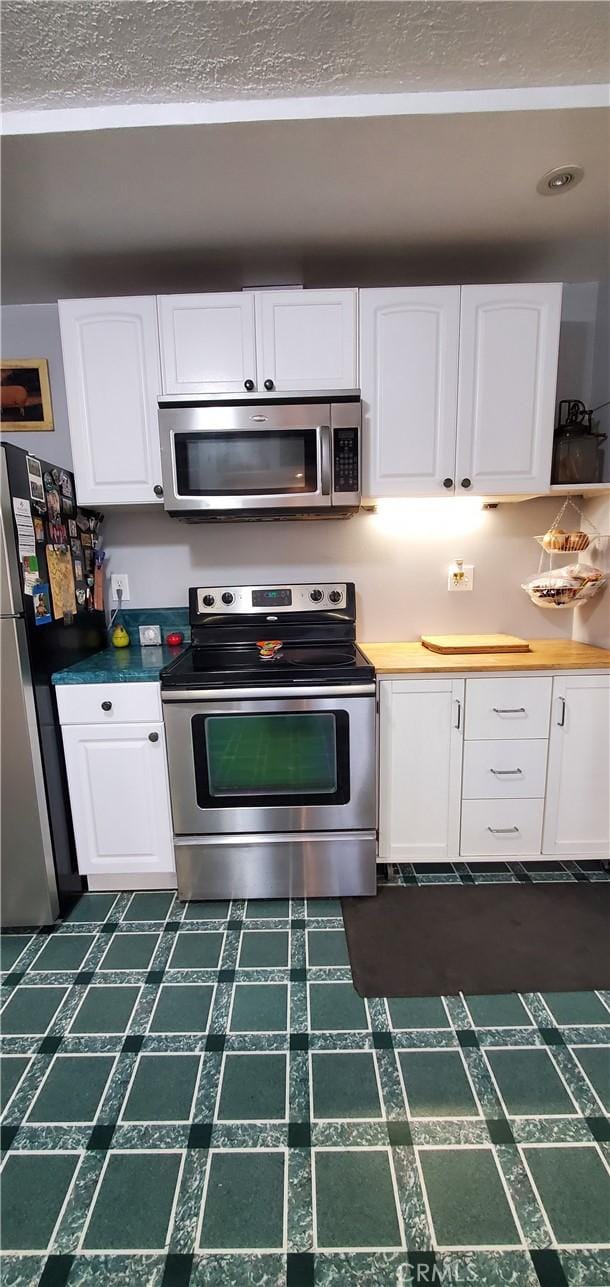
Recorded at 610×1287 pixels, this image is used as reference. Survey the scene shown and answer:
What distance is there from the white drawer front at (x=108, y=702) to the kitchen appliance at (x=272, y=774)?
7 cm

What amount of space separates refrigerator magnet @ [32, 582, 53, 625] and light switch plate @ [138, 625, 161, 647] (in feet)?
→ 1.74

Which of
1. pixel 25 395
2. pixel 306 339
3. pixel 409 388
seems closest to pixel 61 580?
pixel 25 395

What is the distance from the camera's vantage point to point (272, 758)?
5.62ft

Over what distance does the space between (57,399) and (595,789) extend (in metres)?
2.81

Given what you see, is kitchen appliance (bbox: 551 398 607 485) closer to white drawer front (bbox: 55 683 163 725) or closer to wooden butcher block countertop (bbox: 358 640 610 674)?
wooden butcher block countertop (bbox: 358 640 610 674)

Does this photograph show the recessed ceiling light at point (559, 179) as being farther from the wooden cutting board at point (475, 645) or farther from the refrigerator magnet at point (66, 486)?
the refrigerator magnet at point (66, 486)

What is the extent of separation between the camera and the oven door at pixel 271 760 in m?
1.66

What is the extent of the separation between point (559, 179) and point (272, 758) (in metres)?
2.05

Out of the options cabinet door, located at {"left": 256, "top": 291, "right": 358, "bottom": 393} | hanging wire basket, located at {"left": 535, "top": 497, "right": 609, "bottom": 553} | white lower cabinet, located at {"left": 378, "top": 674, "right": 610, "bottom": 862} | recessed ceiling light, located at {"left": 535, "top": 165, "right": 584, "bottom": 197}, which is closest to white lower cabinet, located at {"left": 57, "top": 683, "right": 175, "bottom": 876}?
white lower cabinet, located at {"left": 378, "top": 674, "right": 610, "bottom": 862}

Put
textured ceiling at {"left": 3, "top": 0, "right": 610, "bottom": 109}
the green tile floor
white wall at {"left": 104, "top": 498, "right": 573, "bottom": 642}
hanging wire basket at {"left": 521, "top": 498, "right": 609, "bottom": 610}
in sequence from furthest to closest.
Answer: white wall at {"left": 104, "top": 498, "right": 573, "bottom": 642}, hanging wire basket at {"left": 521, "top": 498, "right": 609, "bottom": 610}, textured ceiling at {"left": 3, "top": 0, "right": 610, "bottom": 109}, the green tile floor

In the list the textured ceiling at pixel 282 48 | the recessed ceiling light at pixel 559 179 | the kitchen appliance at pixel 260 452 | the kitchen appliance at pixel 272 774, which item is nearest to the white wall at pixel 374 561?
the kitchen appliance at pixel 260 452

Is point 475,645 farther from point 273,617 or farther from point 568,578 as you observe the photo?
point 273,617

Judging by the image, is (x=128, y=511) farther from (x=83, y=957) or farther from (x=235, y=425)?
(x=83, y=957)

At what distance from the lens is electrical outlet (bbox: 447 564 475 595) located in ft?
7.32
